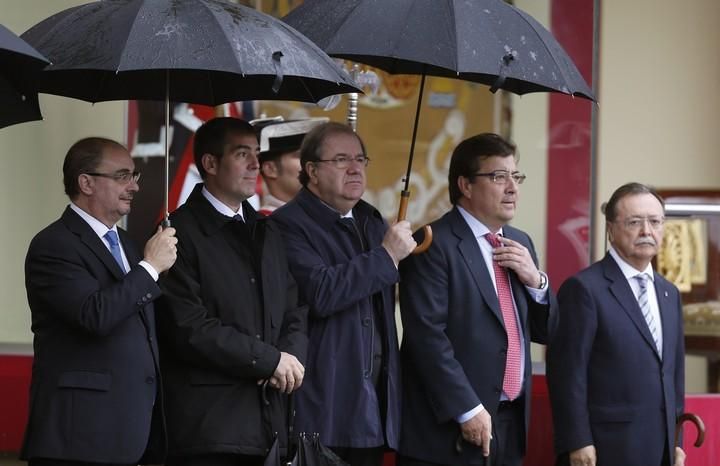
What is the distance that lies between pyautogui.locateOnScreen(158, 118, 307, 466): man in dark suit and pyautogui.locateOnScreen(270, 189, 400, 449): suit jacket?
0.12 meters

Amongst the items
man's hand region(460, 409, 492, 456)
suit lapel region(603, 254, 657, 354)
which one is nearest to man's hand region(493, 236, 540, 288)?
suit lapel region(603, 254, 657, 354)

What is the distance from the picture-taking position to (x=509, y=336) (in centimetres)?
535

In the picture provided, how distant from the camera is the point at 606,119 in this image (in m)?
8.59

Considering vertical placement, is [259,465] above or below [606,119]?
below

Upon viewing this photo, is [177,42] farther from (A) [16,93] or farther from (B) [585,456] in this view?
(B) [585,456]

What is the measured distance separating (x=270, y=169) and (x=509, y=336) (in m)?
1.89

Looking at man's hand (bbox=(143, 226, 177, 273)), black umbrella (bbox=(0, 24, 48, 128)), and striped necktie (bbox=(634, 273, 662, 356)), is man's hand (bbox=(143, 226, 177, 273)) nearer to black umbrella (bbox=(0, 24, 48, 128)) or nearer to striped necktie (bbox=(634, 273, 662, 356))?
black umbrella (bbox=(0, 24, 48, 128))

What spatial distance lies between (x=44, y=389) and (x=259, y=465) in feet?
2.87

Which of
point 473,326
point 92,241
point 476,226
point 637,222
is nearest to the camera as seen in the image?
point 92,241

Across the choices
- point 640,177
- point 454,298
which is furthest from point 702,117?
point 454,298

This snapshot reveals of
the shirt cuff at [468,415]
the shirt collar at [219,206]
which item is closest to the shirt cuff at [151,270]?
the shirt collar at [219,206]

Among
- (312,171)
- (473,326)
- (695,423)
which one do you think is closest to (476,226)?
(473,326)

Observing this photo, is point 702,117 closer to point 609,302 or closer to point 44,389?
point 609,302

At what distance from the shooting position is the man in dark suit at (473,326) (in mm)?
5223
